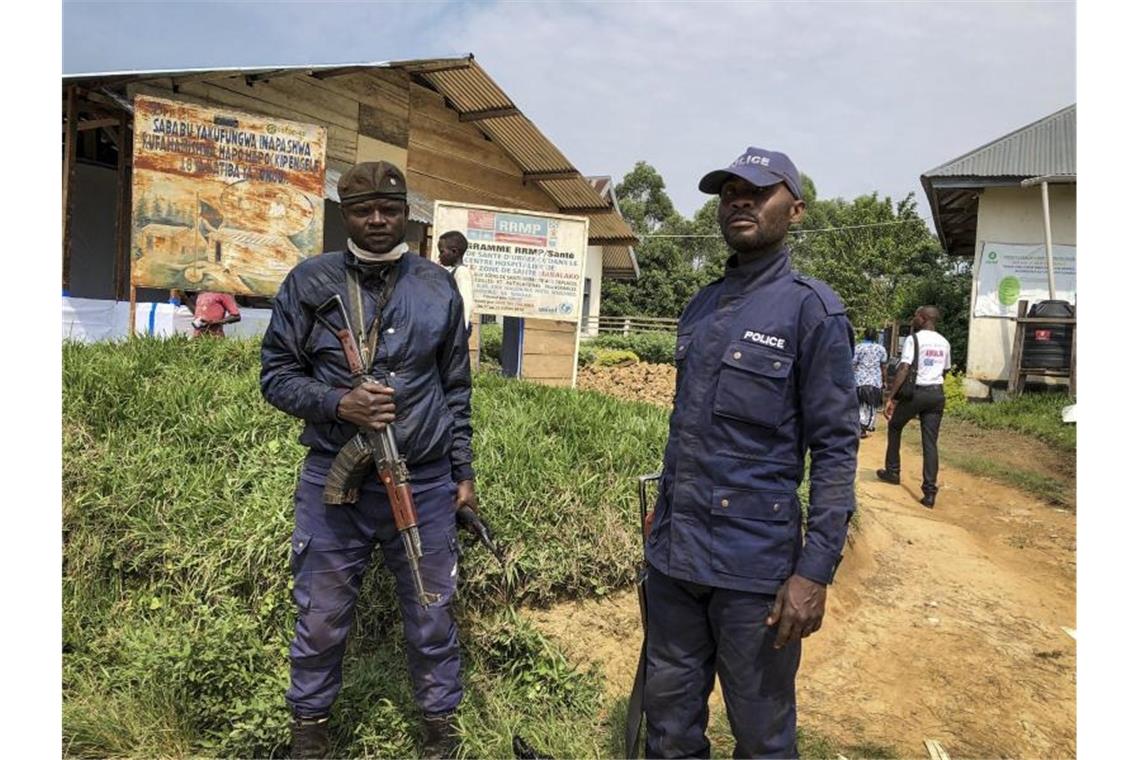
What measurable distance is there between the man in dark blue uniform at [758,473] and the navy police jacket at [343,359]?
2.92 ft

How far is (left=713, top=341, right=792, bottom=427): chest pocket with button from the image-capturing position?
7.20 feet

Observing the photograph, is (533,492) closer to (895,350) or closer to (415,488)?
(415,488)

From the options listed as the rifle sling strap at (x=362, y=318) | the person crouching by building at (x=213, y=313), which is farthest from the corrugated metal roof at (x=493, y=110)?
the rifle sling strap at (x=362, y=318)

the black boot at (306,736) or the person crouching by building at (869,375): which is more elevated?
the person crouching by building at (869,375)

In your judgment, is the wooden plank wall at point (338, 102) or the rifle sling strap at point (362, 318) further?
the wooden plank wall at point (338, 102)

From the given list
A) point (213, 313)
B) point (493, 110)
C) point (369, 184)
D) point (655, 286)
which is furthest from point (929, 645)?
point (655, 286)

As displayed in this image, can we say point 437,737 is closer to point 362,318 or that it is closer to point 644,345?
point 362,318

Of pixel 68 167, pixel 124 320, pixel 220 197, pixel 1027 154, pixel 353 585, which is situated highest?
pixel 1027 154

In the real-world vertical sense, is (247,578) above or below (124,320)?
below

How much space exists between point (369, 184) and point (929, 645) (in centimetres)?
372

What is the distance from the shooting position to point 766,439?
224cm

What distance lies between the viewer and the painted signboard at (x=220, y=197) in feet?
22.1

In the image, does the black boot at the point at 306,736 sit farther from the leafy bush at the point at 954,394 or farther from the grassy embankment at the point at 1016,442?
the leafy bush at the point at 954,394

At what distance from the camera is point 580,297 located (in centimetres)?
812
